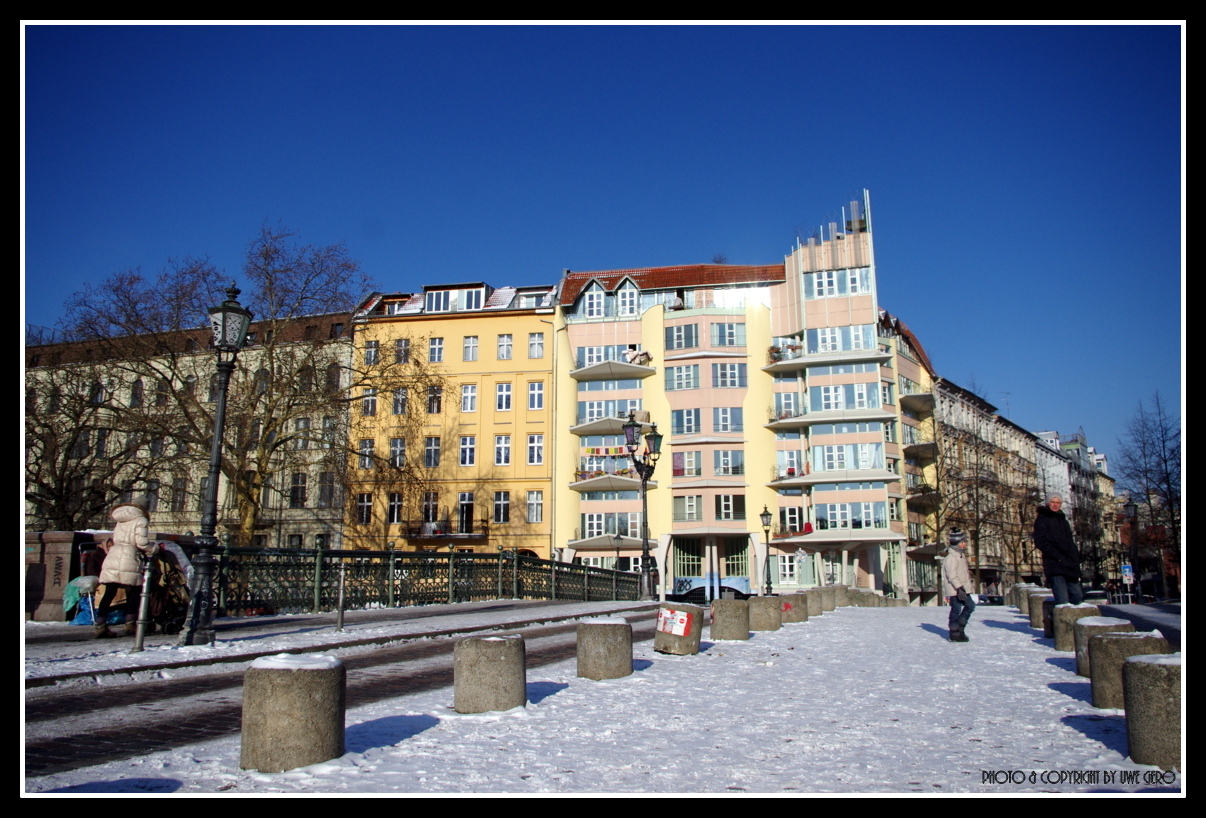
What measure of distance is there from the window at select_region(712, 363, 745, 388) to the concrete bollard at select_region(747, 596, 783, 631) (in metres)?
38.8

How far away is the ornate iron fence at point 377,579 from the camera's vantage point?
52.5 feet

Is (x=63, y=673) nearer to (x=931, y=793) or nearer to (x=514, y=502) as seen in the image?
(x=931, y=793)

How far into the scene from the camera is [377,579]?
19672 millimetres

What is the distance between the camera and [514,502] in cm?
5347

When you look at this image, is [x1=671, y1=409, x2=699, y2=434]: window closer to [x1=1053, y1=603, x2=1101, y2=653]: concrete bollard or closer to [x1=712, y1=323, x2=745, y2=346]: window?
[x1=712, y1=323, x2=745, y2=346]: window

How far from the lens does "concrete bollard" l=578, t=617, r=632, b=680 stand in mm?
9234

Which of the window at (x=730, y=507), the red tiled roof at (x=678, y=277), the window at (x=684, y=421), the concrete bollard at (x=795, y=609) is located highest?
the red tiled roof at (x=678, y=277)

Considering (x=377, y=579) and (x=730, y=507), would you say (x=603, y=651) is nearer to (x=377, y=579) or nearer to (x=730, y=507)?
(x=377, y=579)

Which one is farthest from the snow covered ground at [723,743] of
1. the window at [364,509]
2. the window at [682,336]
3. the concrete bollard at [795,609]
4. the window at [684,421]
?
the window at [364,509]

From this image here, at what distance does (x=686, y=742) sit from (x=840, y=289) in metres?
49.8

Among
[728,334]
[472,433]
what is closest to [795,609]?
[728,334]

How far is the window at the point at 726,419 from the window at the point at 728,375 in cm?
141

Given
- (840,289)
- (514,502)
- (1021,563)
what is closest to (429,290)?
(514,502)

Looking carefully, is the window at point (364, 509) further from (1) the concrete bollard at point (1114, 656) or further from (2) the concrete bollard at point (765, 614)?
(1) the concrete bollard at point (1114, 656)
